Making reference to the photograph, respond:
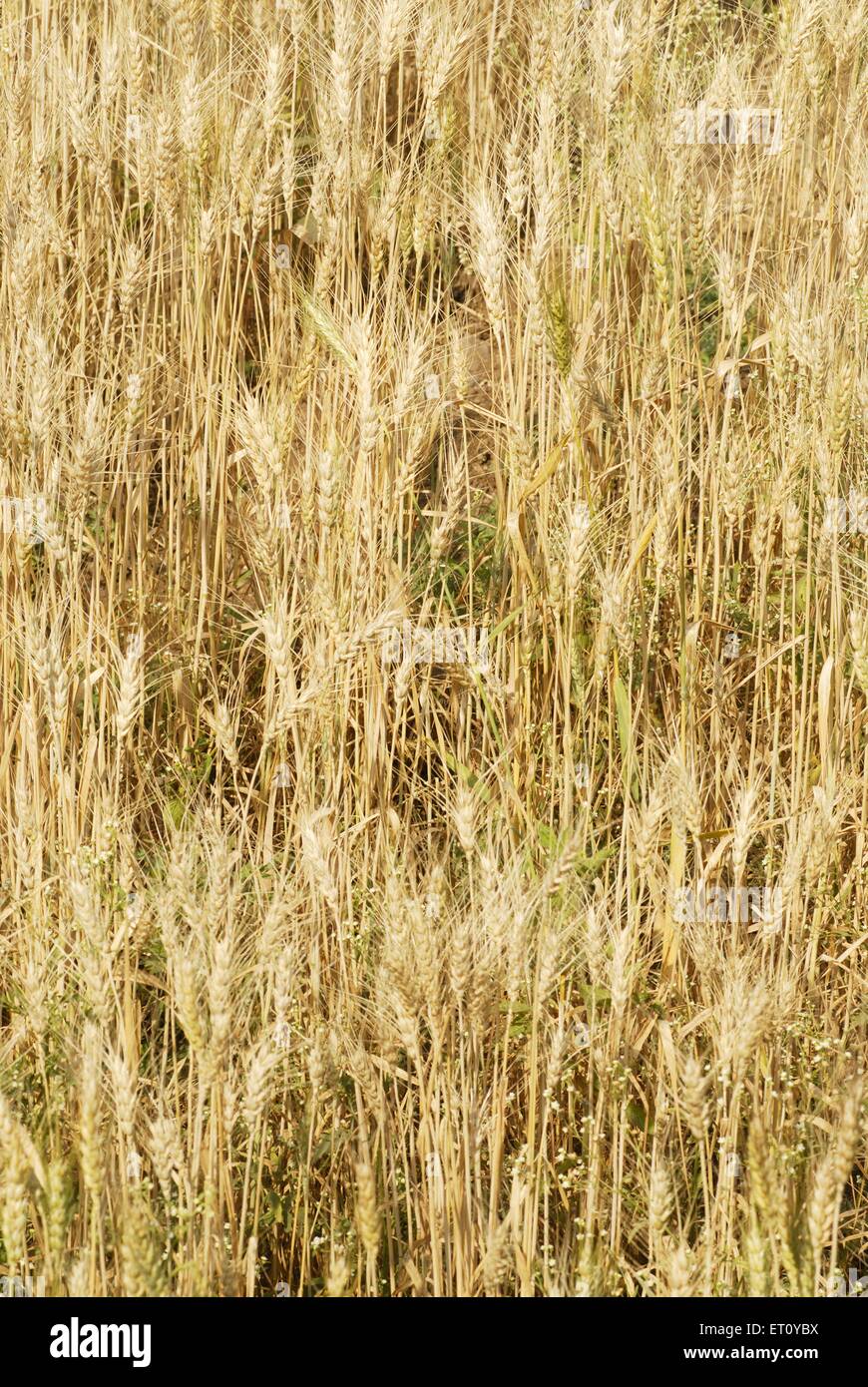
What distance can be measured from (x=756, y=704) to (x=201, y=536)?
88 cm

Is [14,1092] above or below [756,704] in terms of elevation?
below

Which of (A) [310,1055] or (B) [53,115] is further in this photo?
(B) [53,115]

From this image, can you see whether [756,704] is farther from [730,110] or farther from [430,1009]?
[730,110]

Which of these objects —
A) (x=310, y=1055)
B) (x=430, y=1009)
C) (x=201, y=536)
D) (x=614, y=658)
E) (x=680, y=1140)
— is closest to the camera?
(x=430, y=1009)

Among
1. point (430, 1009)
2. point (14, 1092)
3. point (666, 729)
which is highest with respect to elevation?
point (666, 729)

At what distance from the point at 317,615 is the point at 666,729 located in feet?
1.85

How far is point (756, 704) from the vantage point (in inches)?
71.2

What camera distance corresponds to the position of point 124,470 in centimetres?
184

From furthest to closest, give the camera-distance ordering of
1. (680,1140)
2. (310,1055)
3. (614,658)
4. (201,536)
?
(201,536)
(614,658)
(680,1140)
(310,1055)

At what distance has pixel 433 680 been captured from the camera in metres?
1.84

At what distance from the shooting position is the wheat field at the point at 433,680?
132 centimetres

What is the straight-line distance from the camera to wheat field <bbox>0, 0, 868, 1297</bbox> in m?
1.32
